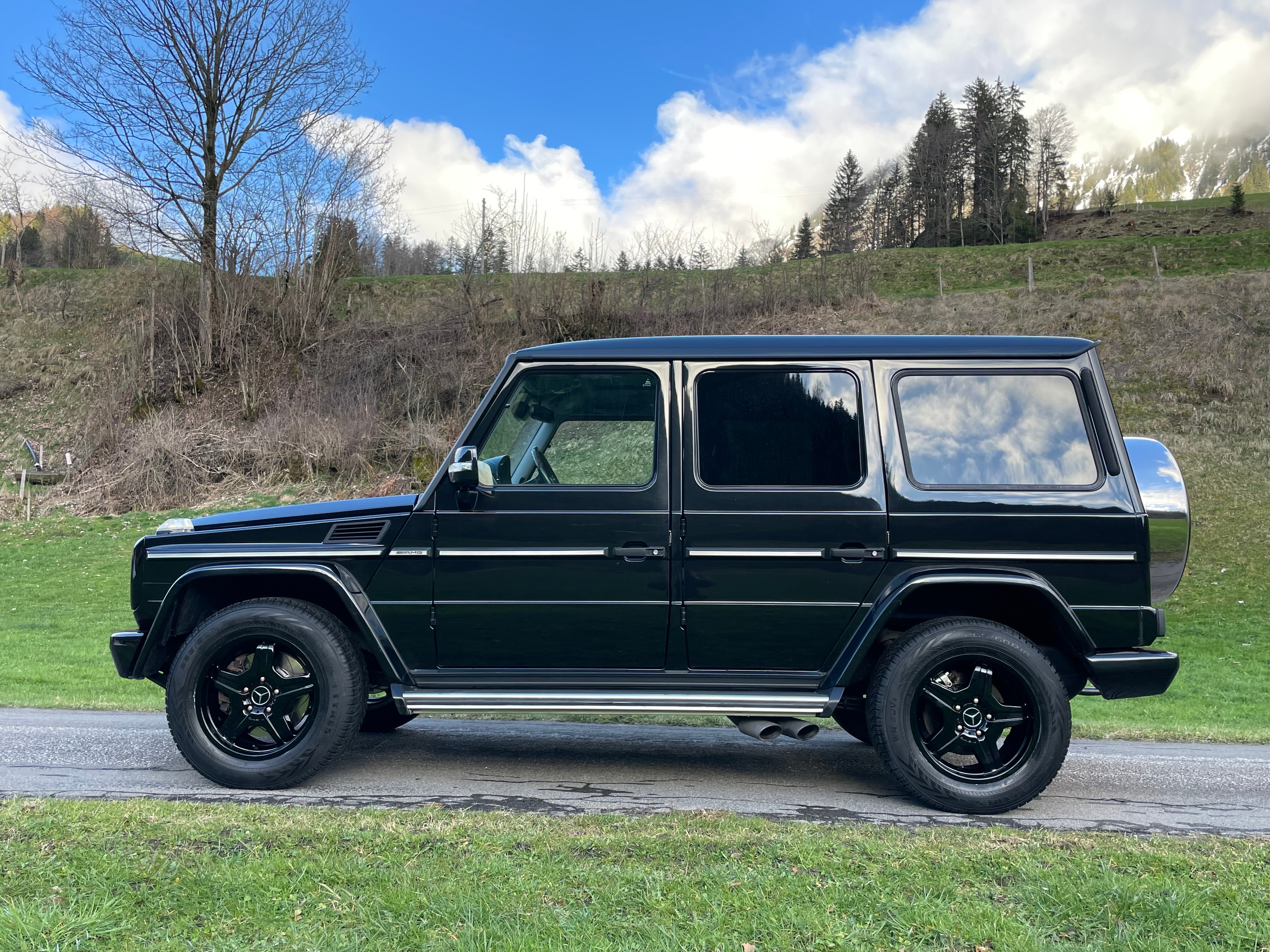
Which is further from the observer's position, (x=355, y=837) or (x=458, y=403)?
(x=458, y=403)

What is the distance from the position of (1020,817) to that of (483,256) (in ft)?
90.0

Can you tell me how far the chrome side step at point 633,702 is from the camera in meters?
4.50

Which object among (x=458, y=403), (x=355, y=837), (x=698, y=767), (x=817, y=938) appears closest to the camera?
(x=817, y=938)

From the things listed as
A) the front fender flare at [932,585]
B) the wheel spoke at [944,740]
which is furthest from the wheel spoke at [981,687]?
the front fender flare at [932,585]

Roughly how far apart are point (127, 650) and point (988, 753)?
4532mm

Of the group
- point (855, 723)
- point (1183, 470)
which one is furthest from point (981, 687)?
point (1183, 470)

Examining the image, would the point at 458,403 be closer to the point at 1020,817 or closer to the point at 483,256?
the point at 483,256

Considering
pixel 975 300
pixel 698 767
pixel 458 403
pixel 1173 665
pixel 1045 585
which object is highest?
pixel 975 300

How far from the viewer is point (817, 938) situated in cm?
277

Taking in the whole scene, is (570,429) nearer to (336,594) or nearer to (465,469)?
(465,469)

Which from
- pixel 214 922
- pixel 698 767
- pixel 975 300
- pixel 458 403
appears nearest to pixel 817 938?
pixel 214 922

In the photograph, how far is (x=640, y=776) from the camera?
515 centimetres

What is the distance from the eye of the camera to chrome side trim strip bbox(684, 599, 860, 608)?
4547 millimetres

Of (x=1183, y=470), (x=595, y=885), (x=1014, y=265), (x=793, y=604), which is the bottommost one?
(x=595, y=885)
